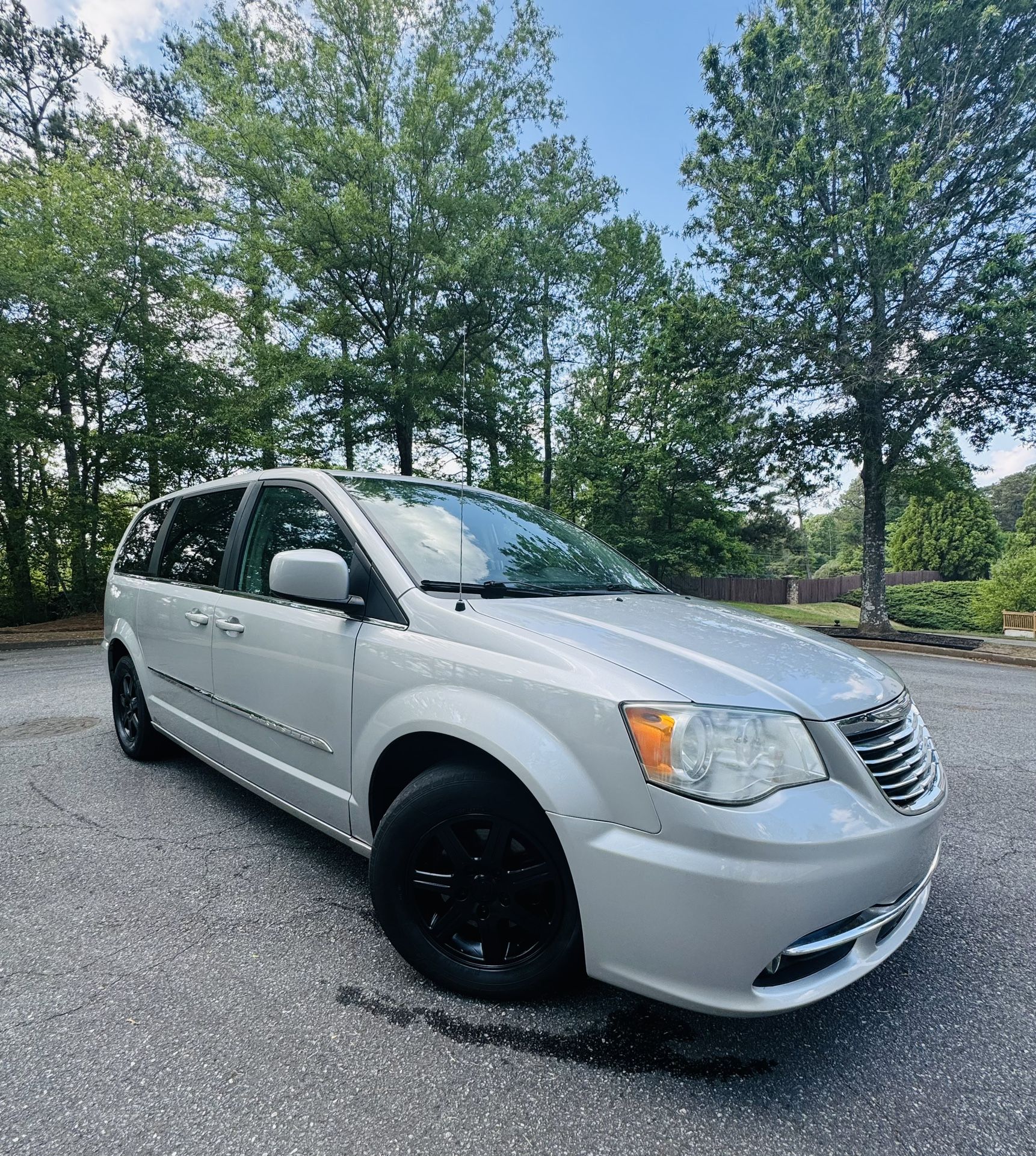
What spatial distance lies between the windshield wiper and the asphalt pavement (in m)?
1.14

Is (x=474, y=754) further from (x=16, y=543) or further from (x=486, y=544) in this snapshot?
(x=16, y=543)

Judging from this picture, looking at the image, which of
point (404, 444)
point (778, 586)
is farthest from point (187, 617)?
point (778, 586)

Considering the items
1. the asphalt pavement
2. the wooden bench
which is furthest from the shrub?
the asphalt pavement

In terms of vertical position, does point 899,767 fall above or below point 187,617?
below

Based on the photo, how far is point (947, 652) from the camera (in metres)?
11.2

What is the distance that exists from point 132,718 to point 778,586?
102ft

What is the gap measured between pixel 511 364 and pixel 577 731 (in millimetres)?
15991

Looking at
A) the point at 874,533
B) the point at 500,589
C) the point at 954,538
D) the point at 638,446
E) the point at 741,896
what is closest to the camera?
the point at 741,896

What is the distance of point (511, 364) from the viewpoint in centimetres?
1645

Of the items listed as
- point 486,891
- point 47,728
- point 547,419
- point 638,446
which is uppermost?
point 547,419

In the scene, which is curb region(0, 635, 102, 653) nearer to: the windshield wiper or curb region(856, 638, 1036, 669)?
the windshield wiper

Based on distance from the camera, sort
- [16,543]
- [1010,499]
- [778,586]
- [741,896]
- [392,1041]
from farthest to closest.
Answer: [1010,499] → [778,586] → [16,543] → [392,1041] → [741,896]

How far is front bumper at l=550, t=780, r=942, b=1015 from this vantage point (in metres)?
1.45

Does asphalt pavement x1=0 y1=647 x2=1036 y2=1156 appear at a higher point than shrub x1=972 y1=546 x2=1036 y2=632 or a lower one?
lower
